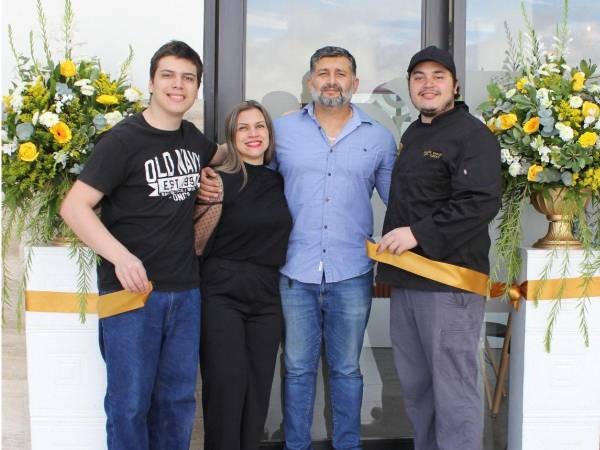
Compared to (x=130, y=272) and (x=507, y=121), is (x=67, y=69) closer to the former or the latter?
(x=130, y=272)

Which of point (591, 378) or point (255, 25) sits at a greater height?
point (255, 25)

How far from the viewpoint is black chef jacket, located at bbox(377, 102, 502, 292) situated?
240 cm

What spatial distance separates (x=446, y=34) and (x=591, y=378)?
1.75m

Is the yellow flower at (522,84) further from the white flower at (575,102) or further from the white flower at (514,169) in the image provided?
the white flower at (514,169)

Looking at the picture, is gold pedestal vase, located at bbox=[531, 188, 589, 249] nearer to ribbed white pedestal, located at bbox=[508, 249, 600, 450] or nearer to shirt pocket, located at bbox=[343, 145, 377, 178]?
ribbed white pedestal, located at bbox=[508, 249, 600, 450]

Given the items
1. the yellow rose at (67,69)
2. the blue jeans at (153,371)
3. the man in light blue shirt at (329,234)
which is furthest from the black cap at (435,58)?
the yellow rose at (67,69)

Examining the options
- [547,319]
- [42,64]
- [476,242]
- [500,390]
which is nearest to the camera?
[476,242]

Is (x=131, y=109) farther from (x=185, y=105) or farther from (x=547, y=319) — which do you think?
(x=547, y=319)

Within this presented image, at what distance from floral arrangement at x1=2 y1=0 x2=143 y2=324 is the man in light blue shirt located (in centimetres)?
75

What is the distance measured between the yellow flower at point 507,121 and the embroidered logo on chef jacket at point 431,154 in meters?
0.39

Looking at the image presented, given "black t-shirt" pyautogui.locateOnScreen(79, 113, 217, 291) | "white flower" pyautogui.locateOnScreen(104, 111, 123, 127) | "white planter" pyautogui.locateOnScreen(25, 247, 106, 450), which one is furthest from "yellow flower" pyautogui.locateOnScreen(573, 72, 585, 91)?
"white planter" pyautogui.locateOnScreen(25, 247, 106, 450)

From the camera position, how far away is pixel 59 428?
2750 millimetres

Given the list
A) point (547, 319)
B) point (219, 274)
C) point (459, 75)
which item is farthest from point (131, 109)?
point (547, 319)

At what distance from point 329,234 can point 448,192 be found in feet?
1.81
